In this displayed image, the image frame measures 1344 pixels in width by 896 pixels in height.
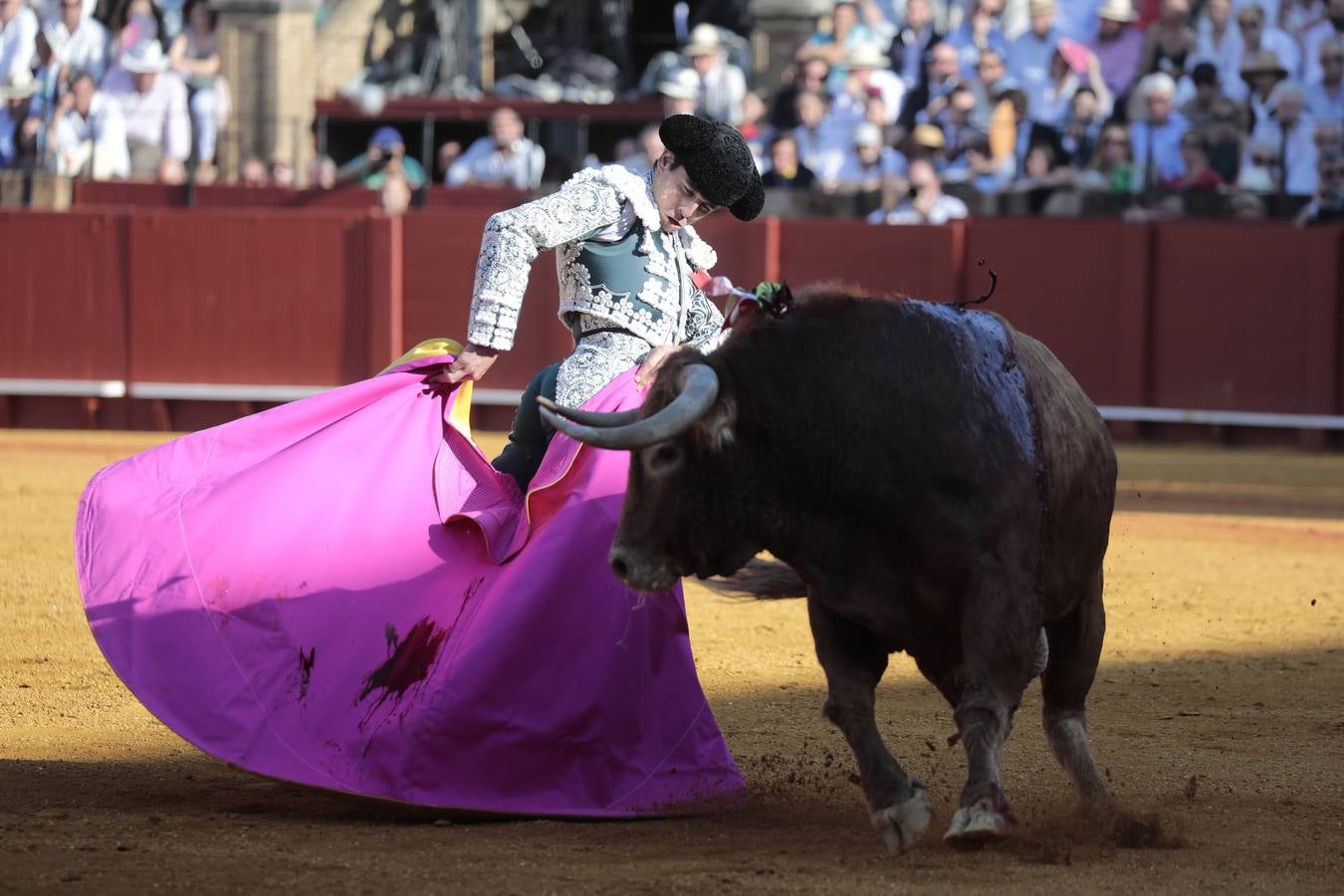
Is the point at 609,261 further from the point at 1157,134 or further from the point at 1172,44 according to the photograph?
the point at 1172,44

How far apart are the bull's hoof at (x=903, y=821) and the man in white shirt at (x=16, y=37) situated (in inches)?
420

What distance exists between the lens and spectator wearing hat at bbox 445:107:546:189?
434 inches

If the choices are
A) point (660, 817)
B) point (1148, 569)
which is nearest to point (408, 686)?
point (660, 817)

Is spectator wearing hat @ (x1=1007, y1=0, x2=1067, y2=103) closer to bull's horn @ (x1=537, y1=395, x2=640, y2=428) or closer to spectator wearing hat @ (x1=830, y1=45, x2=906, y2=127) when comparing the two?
spectator wearing hat @ (x1=830, y1=45, x2=906, y2=127)

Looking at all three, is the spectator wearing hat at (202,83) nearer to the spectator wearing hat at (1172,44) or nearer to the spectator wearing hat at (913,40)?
the spectator wearing hat at (913,40)

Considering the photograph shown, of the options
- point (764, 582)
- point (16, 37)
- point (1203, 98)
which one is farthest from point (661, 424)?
point (16, 37)

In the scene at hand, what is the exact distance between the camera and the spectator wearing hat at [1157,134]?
9.52m

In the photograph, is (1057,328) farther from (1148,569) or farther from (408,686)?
(408,686)

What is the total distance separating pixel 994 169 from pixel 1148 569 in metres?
3.99

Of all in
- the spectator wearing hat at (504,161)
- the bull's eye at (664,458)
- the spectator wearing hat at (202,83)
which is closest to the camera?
the bull's eye at (664,458)

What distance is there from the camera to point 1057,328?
1030cm

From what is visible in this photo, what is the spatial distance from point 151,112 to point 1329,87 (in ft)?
21.9

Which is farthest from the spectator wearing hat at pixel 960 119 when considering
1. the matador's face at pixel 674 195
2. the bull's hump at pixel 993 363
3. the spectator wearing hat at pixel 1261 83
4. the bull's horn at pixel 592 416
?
the bull's horn at pixel 592 416

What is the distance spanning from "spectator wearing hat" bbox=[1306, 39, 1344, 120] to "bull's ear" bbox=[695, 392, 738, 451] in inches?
290
